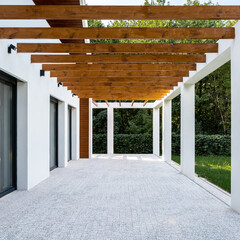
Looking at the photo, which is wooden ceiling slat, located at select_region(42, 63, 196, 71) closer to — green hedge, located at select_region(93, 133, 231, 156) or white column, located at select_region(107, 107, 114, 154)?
white column, located at select_region(107, 107, 114, 154)

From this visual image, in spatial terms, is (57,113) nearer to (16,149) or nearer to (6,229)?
(16,149)

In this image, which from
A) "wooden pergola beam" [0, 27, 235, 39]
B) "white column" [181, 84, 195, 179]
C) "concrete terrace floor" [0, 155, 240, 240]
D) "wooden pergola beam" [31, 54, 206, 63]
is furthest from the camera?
"white column" [181, 84, 195, 179]

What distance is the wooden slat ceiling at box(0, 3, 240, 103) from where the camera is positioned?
3.67m

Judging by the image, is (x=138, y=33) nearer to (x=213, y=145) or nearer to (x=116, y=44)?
(x=116, y=44)

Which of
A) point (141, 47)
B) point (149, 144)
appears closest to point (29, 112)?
point (141, 47)

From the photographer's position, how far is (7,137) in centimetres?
552

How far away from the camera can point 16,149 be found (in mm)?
5863

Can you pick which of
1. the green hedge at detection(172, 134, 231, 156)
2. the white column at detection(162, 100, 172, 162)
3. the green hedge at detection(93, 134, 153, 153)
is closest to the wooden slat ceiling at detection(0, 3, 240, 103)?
the white column at detection(162, 100, 172, 162)

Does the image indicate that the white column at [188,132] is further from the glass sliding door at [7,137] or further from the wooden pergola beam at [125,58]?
the glass sliding door at [7,137]

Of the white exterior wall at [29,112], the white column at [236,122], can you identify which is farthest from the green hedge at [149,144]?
the white column at [236,122]

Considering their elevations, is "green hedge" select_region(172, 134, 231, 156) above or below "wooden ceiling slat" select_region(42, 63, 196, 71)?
below

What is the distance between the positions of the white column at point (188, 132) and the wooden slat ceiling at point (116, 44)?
51 cm

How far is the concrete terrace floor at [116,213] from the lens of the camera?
11.3ft

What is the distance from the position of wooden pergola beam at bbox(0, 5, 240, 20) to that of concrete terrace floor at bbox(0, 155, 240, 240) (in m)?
2.77
